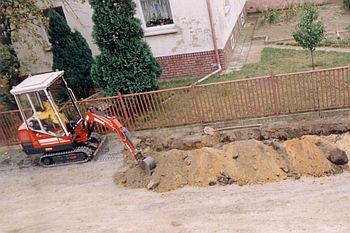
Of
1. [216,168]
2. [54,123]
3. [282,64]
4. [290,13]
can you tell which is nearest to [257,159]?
[216,168]

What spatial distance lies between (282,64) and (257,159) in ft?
21.6

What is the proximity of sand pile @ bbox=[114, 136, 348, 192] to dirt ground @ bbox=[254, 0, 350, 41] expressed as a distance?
9.63 meters

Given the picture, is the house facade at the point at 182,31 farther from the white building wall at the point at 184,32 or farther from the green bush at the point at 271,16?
the green bush at the point at 271,16

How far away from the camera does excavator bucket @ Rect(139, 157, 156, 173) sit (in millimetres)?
9078

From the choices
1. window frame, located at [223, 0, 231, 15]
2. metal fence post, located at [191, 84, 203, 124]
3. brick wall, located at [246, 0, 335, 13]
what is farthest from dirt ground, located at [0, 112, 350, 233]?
brick wall, located at [246, 0, 335, 13]

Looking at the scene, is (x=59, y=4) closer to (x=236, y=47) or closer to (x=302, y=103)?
(x=236, y=47)

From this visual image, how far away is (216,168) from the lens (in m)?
8.70

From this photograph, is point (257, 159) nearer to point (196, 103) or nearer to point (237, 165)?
point (237, 165)

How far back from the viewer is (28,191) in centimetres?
984

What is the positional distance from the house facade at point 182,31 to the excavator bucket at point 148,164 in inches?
258

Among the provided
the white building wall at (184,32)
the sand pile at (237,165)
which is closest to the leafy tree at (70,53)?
the white building wall at (184,32)

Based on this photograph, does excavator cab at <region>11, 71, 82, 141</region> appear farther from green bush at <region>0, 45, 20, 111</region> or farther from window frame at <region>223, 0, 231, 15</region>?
window frame at <region>223, 0, 231, 15</region>

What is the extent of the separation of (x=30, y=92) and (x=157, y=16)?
21.7 ft

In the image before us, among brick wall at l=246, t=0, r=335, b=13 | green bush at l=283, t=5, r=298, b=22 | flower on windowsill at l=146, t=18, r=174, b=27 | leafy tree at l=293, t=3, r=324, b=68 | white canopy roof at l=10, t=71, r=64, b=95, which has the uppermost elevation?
white canopy roof at l=10, t=71, r=64, b=95
